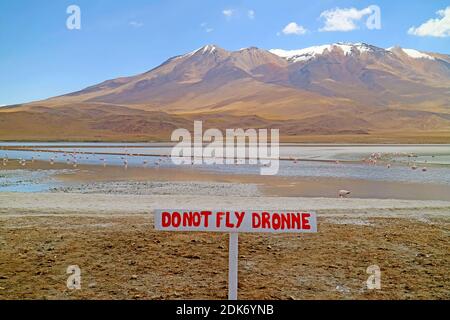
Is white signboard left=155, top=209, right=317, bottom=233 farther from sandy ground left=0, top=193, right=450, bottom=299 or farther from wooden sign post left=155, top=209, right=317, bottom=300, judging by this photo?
sandy ground left=0, top=193, right=450, bottom=299

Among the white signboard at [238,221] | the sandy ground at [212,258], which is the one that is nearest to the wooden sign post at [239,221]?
the white signboard at [238,221]

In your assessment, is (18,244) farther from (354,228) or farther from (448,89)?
(448,89)

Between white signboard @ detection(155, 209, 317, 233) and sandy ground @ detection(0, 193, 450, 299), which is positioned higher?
white signboard @ detection(155, 209, 317, 233)

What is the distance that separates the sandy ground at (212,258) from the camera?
5930mm

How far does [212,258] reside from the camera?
24.0 feet

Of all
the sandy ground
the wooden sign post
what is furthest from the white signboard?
the sandy ground

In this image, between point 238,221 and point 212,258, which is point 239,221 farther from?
point 212,258

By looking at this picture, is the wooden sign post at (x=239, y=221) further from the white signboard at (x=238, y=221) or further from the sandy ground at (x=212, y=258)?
the sandy ground at (x=212, y=258)

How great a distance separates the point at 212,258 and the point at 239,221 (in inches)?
113

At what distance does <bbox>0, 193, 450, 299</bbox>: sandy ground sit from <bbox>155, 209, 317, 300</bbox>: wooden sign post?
1516mm

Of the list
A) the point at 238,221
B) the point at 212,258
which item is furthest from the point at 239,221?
the point at 212,258

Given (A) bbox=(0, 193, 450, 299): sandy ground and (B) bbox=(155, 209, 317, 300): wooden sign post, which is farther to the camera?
(A) bbox=(0, 193, 450, 299): sandy ground

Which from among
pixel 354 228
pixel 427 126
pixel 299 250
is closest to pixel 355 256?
pixel 299 250

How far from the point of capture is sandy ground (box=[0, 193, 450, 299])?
5930 millimetres
